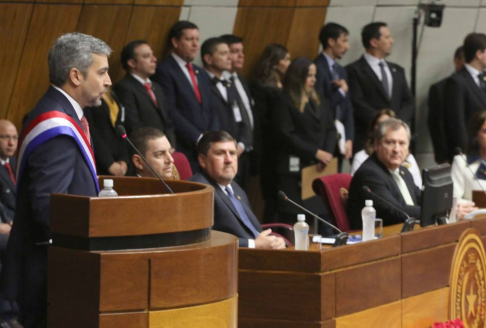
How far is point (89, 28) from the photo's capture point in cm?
726

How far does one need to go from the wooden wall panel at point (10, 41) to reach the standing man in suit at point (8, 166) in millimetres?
486

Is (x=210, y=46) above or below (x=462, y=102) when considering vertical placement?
above

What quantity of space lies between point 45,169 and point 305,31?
20.9ft

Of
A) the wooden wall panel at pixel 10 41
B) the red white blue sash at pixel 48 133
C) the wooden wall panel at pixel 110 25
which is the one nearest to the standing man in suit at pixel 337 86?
the wooden wall panel at pixel 110 25

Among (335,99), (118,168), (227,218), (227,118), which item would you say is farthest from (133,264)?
(335,99)

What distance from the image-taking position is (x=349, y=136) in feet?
29.0

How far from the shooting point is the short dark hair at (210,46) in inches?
310

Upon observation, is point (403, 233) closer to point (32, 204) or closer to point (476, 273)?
point (476, 273)

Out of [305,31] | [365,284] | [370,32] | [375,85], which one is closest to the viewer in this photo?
[365,284]

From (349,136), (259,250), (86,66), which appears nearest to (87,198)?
(86,66)

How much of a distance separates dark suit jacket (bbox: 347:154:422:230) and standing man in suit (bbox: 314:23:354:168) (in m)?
2.50

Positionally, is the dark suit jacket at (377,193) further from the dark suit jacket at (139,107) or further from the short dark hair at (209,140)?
the dark suit jacket at (139,107)

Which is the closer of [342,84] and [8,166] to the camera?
[8,166]

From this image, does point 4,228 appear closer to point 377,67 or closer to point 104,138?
point 104,138
